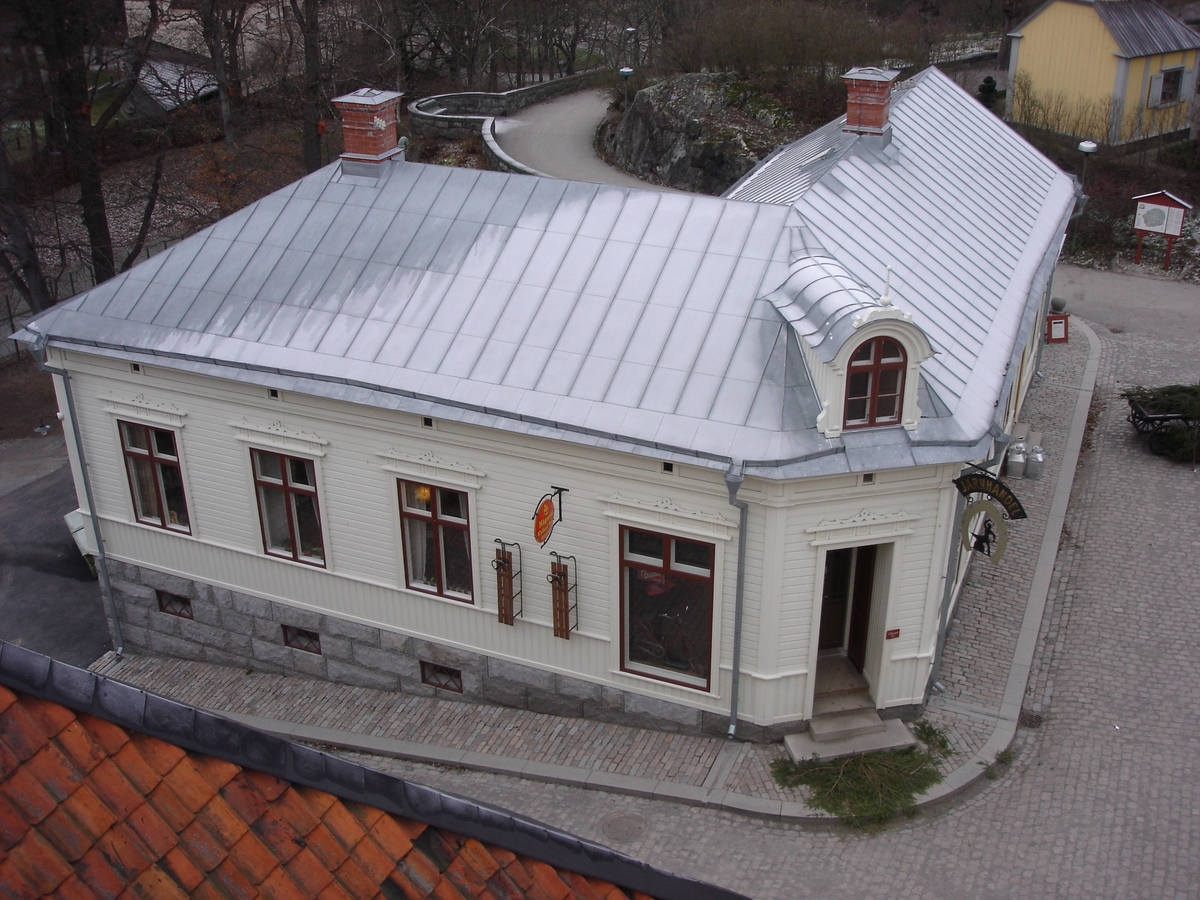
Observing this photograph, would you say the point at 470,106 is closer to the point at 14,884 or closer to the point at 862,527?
the point at 862,527

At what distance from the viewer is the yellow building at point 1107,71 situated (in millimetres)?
33125

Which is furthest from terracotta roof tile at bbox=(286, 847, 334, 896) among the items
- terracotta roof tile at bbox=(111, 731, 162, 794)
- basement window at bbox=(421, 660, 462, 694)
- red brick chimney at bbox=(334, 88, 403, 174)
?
red brick chimney at bbox=(334, 88, 403, 174)

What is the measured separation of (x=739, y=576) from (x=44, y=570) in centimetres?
1308

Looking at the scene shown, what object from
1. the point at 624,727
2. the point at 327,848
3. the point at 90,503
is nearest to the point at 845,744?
the point at 624,727

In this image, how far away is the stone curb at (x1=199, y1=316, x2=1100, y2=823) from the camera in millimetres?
13320

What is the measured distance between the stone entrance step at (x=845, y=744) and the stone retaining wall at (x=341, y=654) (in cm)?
60

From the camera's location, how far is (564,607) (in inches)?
551

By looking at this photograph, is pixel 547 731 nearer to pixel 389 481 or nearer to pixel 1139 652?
pixel 389 481

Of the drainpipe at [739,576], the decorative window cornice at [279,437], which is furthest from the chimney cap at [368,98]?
the drainpipe at [739,576]

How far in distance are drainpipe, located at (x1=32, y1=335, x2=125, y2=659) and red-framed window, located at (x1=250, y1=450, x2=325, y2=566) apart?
114 inches

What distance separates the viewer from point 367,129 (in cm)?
1609

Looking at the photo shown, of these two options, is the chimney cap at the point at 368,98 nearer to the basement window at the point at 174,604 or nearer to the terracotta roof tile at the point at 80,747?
the basement window at the point at 174,604

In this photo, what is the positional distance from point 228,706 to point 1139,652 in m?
12.3

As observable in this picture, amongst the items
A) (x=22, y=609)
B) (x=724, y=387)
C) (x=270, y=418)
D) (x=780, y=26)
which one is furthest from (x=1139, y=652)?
(x=780, y=26)
